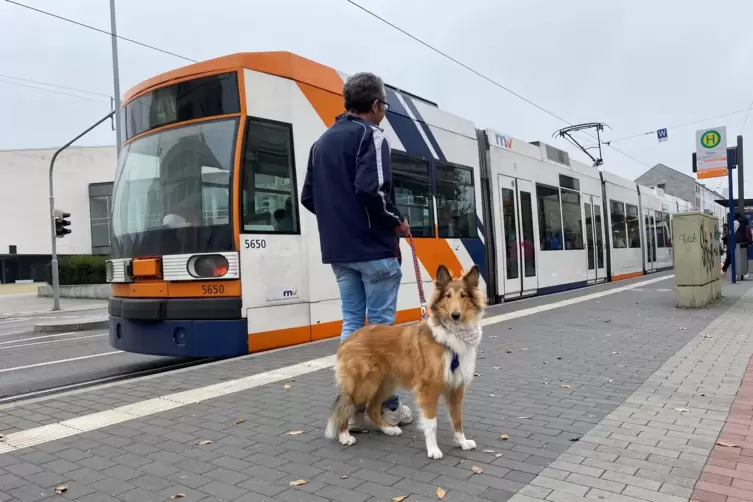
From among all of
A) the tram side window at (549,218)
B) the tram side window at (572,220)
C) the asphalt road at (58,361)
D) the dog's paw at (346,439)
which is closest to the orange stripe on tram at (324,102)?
→ the asphalt road at (58,361)

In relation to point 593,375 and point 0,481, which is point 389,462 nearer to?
point 0,481

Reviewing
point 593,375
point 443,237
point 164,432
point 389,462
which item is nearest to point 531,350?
point 593,375

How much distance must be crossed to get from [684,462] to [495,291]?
828cm

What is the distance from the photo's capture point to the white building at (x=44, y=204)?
36875mm

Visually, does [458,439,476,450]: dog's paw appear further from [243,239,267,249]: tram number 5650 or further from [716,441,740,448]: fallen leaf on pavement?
[243,239,267,249]: tram number 5650

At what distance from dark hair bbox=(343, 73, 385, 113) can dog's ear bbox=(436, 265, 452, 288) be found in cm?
131

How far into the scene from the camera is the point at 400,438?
3654 millimetres

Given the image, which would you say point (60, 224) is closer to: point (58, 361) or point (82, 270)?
point (82, 270)

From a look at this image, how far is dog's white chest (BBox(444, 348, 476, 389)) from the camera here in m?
3.23

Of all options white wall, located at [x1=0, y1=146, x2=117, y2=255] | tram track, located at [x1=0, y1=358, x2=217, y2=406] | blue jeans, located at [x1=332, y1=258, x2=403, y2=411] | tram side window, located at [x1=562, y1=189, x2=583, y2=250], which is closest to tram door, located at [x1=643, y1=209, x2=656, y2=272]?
tram side window, located at [x1=562, y1=189, x2=583, y2=250]

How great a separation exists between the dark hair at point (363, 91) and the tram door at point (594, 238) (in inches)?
540

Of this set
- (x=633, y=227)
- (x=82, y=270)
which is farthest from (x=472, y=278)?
(x=82, y=270)

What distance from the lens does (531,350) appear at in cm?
656

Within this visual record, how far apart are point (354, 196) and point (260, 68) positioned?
3284 millimetres
